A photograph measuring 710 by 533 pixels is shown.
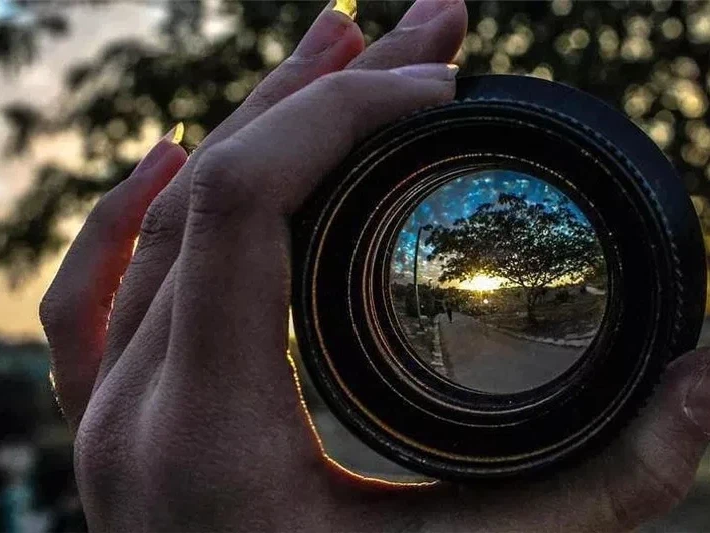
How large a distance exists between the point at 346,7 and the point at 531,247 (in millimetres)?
367

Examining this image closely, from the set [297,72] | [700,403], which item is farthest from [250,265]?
[700,403]

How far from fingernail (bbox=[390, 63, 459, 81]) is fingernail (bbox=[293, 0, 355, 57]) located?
0.46 ft

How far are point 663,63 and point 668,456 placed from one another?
451cm

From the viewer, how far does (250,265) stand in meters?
0.93

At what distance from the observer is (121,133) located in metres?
5.95

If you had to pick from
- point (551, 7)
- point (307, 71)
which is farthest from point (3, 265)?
point (307, 71)

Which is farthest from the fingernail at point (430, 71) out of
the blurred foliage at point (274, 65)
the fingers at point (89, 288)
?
the blurred foliage at point (274, 65)

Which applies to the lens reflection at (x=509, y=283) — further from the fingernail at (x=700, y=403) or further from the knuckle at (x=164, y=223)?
the knuckle at (x=164, y=223)

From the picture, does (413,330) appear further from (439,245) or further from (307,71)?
(307,71)

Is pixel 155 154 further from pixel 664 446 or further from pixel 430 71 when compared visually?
pixel 664 446

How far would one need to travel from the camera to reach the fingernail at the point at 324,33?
3.78ft

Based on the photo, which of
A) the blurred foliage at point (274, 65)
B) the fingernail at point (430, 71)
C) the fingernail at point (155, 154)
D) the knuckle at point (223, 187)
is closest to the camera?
the knuckle at point (223, 187)

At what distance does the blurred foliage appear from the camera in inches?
199

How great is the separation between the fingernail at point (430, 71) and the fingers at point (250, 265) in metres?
0.06
